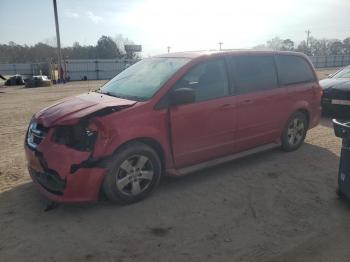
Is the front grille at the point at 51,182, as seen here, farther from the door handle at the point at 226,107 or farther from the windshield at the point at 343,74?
the windshield at the point at 343,74

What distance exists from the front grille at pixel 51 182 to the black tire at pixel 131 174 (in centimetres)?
46

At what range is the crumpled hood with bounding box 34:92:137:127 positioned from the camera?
3893mm

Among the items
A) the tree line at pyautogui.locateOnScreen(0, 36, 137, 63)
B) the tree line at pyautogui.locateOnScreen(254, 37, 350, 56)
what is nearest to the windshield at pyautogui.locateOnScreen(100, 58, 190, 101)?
the tree line at pyautogui.locateOnScreen(0, 36, 137, 63)

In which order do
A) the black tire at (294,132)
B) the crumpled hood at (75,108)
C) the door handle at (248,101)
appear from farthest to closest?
the black tire at (294,132)
the door handle at (248,101)
the crumpled hood at (75,108)

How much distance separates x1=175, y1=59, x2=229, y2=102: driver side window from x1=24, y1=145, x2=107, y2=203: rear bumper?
157cm

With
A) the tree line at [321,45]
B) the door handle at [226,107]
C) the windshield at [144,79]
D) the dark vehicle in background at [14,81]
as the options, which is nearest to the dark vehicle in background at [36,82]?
the dark vehicle in background at [14,81]

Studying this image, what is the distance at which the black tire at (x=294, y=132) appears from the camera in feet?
20.1

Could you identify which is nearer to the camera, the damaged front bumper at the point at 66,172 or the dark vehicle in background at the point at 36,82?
the damaged front bumper at the point at 66,172

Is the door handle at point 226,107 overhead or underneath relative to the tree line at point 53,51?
underneath

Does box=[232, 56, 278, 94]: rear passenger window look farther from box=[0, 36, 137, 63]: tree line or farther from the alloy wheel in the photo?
box=[0, 36, 137, 63]: tree line

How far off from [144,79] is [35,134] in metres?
1.62

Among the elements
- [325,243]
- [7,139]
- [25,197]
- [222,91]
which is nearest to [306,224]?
[325,243]

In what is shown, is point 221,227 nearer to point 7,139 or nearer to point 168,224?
point 168,224

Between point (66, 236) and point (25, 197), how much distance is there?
3.97 ft
